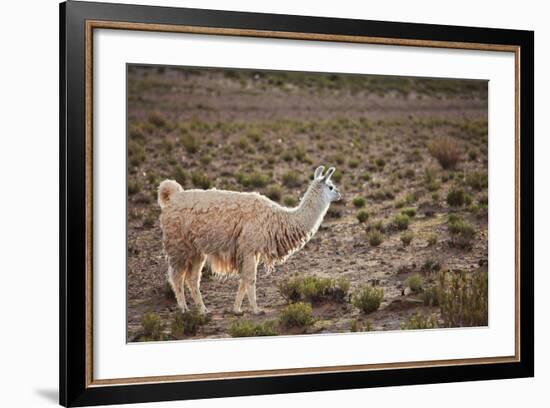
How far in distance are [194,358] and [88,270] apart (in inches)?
50.6

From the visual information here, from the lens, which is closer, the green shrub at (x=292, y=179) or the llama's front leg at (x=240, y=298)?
the llama's front leg at (x=240, y=298)

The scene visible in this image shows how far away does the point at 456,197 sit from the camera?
990cm

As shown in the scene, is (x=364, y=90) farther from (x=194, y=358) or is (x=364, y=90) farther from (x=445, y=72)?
(x=194, y=358)

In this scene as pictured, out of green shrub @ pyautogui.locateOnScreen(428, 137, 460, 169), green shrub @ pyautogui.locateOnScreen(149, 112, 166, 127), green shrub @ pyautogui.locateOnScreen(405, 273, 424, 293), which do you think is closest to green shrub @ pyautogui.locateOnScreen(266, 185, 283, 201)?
green shrub @ pyautogui.locateOnScreen(149, 112, 166, 127)

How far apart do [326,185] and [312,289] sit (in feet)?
3.68

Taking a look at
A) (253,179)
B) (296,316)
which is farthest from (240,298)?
(253,179)

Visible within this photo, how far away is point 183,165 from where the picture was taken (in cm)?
923

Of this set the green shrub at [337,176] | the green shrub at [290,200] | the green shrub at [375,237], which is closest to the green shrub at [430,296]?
the green shrub at [375,237]

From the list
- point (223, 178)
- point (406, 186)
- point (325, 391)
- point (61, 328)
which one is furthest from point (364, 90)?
point (61, 328)

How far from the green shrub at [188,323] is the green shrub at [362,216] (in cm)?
213

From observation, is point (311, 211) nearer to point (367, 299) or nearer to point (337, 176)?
point (337, 176)

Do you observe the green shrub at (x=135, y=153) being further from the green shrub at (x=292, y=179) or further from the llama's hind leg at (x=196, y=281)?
the green shrub at (x=292, y=179)

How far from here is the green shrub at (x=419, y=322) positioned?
934cm

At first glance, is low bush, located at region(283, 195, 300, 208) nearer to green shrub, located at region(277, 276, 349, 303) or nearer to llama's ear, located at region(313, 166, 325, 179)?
llama's ear, located at region(313, 166, 325, 179)
